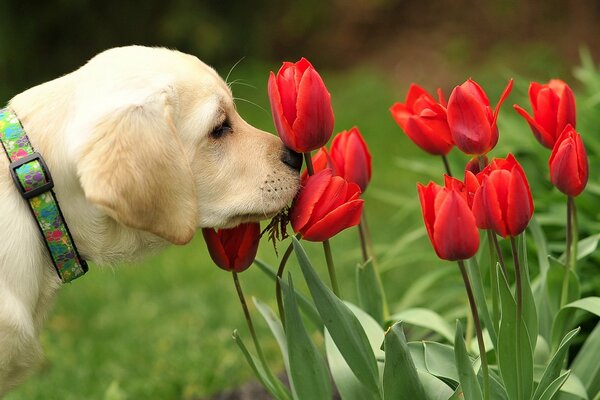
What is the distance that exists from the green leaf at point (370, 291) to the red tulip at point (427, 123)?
1.33ft

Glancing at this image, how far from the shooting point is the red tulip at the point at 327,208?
214cm

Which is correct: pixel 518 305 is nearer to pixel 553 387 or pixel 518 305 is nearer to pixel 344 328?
pixel 553 387

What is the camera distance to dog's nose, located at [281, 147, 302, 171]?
2.44 metres

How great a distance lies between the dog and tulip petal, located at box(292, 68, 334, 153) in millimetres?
217

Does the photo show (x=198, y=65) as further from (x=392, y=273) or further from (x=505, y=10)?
(x=505, y=10)

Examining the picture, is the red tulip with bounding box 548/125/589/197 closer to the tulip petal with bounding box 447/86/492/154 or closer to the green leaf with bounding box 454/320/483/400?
the tulip petal with bounding box 447/86/492/154

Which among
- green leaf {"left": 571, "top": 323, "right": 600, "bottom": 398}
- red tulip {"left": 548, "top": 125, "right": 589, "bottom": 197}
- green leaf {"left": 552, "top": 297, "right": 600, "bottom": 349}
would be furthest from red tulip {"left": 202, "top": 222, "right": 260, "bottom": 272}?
green leaf {"left": 571, "top": 323, "right": 600, "bottom": 398}

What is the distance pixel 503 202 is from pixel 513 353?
380mm

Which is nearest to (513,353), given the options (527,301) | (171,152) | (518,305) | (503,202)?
(518,305)

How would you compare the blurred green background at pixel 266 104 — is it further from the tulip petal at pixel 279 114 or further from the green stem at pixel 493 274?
the tulip petal at pixel 279 114

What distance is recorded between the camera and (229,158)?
2.43m

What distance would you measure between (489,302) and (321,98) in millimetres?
1559

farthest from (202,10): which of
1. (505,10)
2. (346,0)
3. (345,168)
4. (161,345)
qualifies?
(345,168)

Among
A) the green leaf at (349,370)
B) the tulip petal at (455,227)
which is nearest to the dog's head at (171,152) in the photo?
the green leaf at (349,370)
